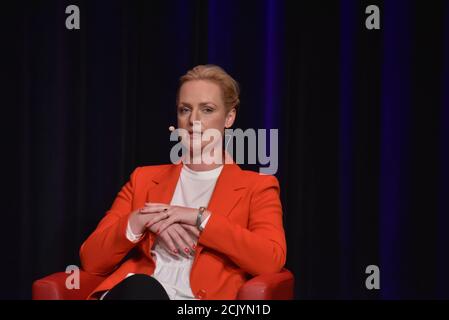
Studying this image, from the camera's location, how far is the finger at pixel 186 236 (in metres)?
1.98

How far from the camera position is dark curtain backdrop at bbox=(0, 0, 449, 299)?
2.60 metres

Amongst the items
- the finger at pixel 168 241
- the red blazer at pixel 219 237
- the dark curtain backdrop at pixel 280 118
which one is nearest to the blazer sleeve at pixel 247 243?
the red blazer at pixel 219 237

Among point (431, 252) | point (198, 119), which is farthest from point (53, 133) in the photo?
point (431, 252)

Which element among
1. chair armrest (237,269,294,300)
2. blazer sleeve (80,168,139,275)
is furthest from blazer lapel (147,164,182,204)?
chair armrest (237,269,294,300)

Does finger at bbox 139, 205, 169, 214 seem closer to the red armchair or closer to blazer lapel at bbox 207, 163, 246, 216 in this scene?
blazer lapel at bbox 207, 163, 246, 216

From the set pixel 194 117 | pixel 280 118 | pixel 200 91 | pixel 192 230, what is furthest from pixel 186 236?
pixel 280 118

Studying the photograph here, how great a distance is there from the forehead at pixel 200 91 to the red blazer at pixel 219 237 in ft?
0.94

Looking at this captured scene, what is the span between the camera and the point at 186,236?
199 centimetres

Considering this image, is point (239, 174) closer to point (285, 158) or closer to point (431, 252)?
point (285, 158)

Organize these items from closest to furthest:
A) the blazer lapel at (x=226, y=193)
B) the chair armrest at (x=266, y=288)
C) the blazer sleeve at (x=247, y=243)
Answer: the chair armrest at (x=266, y=288)
the blazer sleeve at (x=247, y=243)
the blazer lapel at (x=226, y=193)

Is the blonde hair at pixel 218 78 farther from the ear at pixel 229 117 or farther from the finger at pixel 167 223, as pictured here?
the finger at pixel 167 223

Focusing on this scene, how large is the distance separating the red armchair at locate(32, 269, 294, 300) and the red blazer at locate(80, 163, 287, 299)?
51 mm

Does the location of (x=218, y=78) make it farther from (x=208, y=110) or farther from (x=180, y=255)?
(x=180, y=255)
